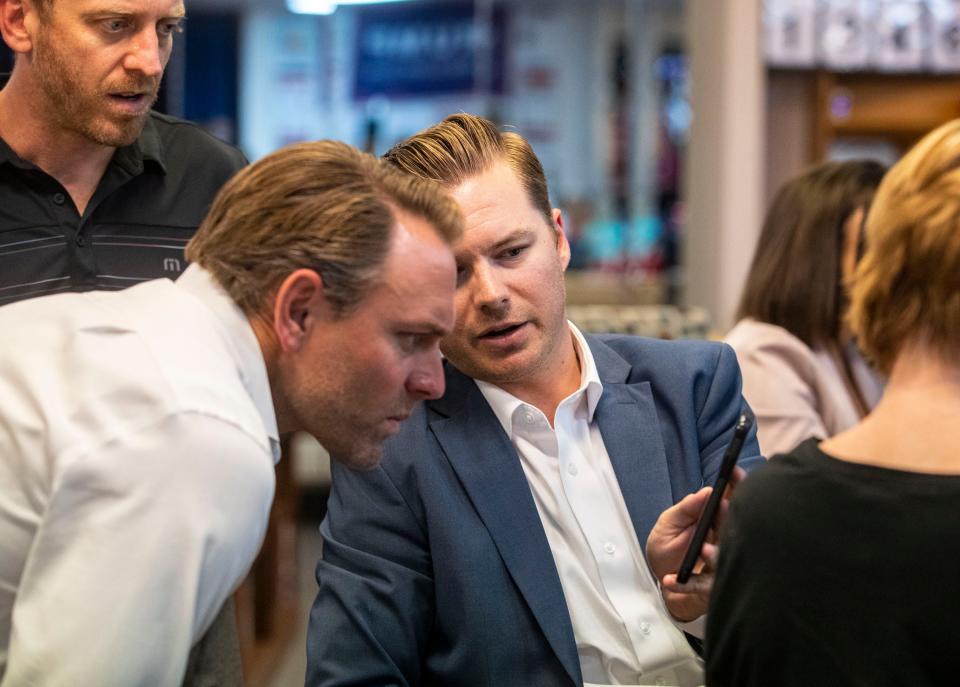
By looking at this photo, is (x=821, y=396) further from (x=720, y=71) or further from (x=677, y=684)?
A: (x=720, y=71)

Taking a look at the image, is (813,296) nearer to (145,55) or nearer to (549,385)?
(549,385)

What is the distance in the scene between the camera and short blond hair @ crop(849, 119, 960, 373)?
1.15 m

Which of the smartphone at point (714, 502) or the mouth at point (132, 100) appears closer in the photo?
the smartphone at point (714, 502)

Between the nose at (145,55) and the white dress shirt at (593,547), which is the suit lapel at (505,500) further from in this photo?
the nose at (145,55)

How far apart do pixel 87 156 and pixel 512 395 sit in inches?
36.3

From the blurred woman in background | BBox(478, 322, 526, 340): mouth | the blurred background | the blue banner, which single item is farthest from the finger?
the blue banner

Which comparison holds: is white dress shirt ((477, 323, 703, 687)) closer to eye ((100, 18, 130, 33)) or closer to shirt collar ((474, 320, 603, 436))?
shirt collar ((474, 320, 603, 436))

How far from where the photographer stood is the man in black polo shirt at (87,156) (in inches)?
79.0

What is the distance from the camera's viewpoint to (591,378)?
5.95 ft

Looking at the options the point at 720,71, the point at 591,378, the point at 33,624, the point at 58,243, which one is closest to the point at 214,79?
the point at 720,71

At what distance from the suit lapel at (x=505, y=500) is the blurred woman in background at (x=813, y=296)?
1.02 m

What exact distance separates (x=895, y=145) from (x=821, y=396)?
4.21 meters

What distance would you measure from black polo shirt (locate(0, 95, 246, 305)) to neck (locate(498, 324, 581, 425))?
75 cm

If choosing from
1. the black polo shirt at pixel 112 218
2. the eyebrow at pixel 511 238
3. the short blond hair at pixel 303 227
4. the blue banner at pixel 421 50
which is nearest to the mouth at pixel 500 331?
the eyebrow at pixel 511 238
